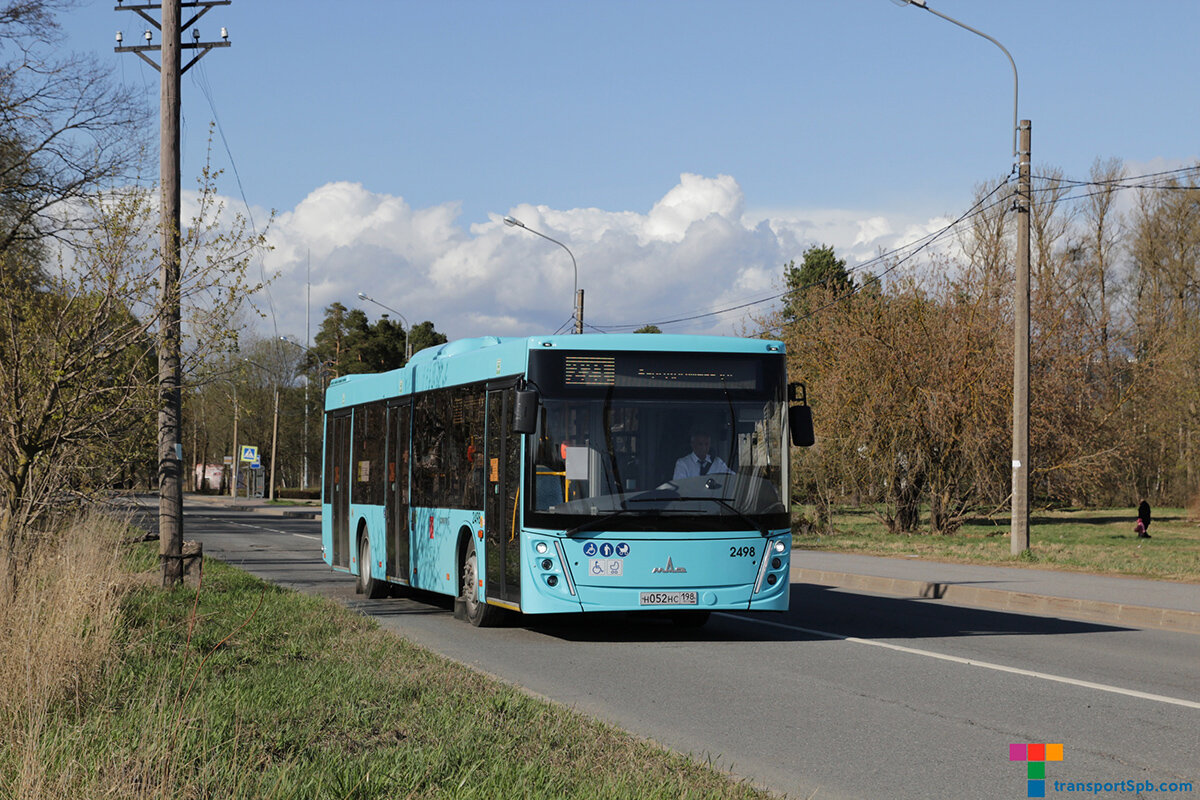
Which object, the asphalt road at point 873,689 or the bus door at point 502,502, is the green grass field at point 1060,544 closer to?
the asphalt road at point 873,689

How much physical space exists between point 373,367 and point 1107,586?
81398 mm

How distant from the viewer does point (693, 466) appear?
12.0 meters

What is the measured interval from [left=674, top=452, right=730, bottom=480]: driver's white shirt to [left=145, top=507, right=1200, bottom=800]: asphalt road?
1.65 metres

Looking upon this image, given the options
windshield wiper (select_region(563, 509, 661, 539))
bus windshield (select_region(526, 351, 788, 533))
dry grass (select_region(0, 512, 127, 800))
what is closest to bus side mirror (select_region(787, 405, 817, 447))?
bus windshield (select_region(526, 351, 788, 533))

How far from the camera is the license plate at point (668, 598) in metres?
11.8

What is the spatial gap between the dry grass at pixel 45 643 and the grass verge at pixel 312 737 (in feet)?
0.09

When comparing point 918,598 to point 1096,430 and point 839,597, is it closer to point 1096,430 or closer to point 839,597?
point 839,597

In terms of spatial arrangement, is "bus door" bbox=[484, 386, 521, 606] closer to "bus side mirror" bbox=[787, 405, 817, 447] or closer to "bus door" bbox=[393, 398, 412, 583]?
"bus side mirror" bbox=[787, 405, 817, 447]

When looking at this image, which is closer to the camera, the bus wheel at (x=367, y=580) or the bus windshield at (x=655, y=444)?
the bus windshield at (x=655, y=444)

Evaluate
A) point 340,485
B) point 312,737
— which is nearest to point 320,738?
point 312,737

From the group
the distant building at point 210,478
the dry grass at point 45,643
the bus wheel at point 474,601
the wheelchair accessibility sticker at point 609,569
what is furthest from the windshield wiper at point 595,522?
the distant building at point 210,478

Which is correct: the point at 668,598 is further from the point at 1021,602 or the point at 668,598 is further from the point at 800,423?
the point at 1021,602

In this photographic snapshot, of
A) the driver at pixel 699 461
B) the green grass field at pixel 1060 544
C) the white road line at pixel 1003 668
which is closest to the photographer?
the white road line at pixel 1003 668

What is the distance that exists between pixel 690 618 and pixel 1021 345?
Result: 12000 mm
